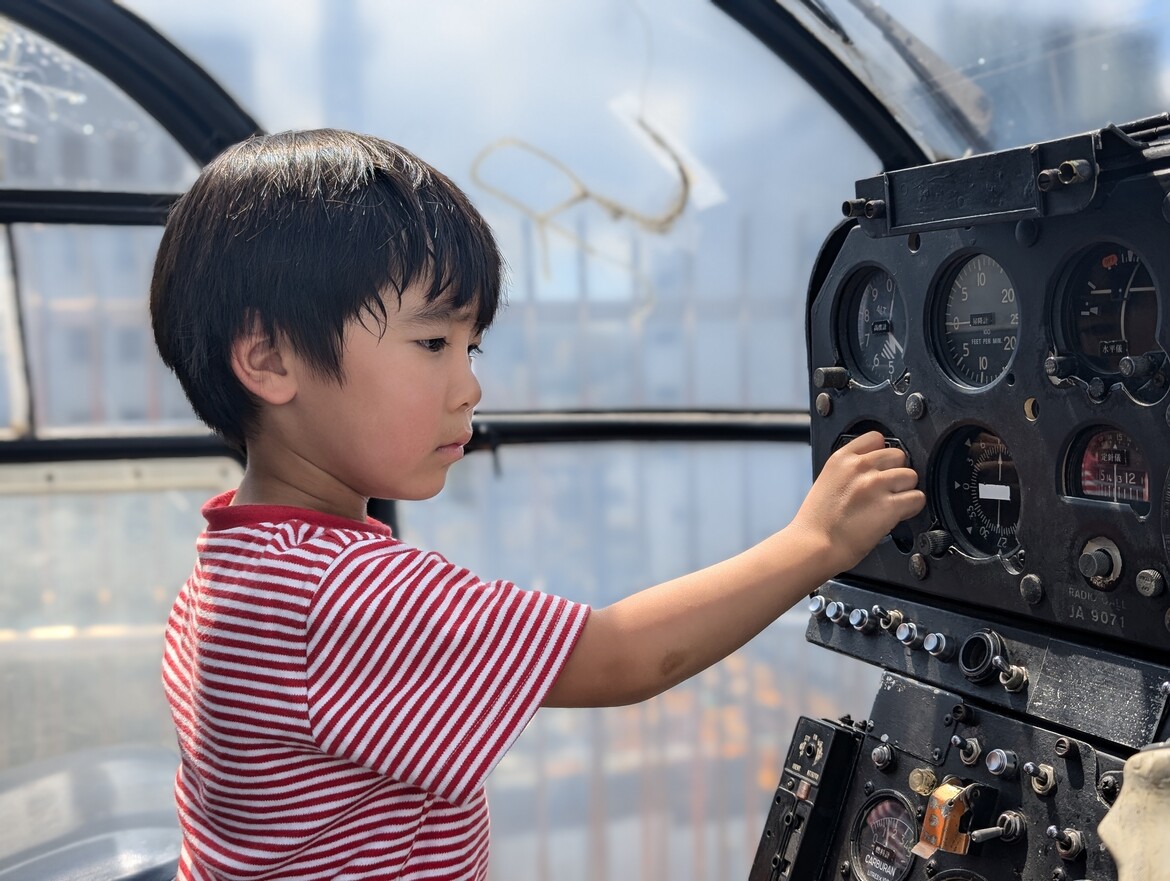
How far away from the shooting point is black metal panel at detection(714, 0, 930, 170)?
2455 mm

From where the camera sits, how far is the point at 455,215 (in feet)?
3.66

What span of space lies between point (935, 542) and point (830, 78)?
154 cm

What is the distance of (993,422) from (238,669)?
0.82 metres

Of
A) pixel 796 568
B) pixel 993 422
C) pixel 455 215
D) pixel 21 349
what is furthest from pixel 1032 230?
pixel 21 349

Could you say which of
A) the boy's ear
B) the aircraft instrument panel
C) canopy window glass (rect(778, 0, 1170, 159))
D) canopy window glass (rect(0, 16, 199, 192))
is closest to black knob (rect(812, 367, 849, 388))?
the aircraft instrument panel

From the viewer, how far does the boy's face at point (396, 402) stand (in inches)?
41.6

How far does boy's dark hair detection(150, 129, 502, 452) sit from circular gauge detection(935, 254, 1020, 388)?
0.53 meters

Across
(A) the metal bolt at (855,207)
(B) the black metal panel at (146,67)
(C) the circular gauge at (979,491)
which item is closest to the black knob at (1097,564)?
(C) the circular gauge at (979,491)

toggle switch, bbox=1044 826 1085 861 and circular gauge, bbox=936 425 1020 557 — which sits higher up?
circular gauge, bbox=936 425 1020 557

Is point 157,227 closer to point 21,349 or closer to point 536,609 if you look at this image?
point 21,349

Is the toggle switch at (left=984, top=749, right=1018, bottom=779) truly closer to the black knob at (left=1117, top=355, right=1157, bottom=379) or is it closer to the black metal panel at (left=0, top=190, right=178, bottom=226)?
the black knob at (left=1117, top=355, right=1157, bottom=379)

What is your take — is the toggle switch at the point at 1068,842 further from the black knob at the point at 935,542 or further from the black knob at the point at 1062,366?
the black knob at the point at 1062,366

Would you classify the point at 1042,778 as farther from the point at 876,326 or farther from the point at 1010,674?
the point at 876,326

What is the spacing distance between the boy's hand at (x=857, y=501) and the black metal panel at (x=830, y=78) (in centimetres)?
141
